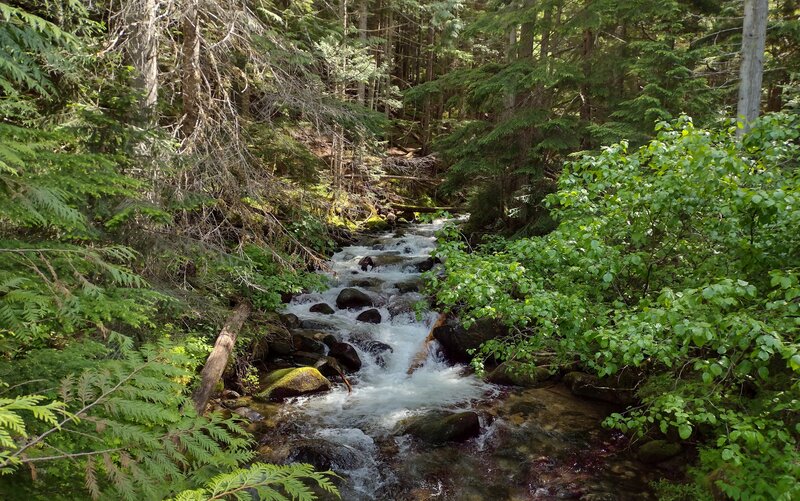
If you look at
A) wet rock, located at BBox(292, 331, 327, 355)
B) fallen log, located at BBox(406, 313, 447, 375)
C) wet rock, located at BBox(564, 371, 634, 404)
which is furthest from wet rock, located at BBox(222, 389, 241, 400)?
wet rock, located at BBox(564, 371, 634, 404)

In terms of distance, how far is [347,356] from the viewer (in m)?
10.6

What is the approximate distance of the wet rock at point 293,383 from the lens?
9039 mm

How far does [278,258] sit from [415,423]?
3.83m

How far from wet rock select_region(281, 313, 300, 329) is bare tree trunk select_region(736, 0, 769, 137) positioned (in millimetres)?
10721

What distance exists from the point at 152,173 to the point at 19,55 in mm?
2816

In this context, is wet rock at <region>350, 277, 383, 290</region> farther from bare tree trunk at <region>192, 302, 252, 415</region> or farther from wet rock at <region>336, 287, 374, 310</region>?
bare tree trunk at <region>192, 302, 252, 415</region>

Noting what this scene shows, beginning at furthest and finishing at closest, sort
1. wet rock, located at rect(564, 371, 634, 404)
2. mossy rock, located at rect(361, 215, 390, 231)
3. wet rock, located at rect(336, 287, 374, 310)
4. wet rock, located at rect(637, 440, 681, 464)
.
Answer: mossy rock, located at rect(361, 215, 390, 231) < wet rock, located at rect(336, 287, 374, 310) < wet rock, located at rect(564, 371, 634, 404) < wet rock, located at rect(637, 440, 681, 464)

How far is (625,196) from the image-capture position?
17.6 feet

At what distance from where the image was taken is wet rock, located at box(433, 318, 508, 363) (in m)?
10.9

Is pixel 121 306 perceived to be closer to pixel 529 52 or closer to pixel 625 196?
pixel 625 196

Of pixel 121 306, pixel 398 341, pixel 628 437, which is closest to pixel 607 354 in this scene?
pixel 121 306

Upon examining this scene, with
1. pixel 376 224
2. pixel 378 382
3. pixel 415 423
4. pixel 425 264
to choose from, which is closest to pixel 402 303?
pixel 425 264

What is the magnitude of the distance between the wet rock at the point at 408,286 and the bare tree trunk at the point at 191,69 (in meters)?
7.85

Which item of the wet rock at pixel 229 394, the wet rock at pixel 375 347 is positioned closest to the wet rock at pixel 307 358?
the wet rock at pixel 375 347
